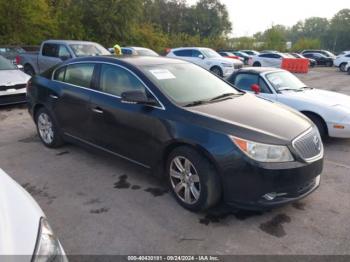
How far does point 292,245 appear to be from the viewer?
2.90 meters

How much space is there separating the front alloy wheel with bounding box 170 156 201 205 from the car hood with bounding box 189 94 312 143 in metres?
0.52

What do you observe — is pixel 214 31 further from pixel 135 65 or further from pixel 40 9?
pixel 135 65

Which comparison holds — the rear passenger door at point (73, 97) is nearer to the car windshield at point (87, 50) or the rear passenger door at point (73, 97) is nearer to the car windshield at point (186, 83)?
the car windshield at point (186, 83)

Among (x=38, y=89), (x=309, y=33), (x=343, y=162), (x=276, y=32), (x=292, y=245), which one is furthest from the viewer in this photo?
(x=309, y=33)

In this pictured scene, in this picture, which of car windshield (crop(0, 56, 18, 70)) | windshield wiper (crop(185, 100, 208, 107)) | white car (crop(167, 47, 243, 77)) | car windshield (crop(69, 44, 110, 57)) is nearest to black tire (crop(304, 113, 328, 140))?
windshield wiper (crop(185, 100, 208, 107))

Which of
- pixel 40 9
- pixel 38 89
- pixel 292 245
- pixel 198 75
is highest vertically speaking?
pixel 40 9

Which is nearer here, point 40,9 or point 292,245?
point 292,245

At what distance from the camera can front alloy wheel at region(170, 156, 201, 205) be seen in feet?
10.9

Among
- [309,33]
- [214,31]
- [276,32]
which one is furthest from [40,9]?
[309,33]

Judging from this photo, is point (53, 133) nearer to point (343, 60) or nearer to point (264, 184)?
point (264, 184)

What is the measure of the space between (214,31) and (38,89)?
61820 millimetres

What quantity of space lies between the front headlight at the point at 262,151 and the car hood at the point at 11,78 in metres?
6.74

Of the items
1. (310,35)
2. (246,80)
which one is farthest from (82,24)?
(310,35)

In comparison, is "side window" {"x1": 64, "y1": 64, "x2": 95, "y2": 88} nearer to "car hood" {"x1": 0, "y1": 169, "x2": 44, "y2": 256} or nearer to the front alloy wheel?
the front alloy wheel
